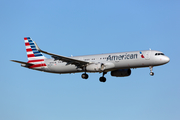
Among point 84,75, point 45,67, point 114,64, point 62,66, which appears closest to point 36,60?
point 45,67

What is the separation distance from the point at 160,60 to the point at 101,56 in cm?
1178

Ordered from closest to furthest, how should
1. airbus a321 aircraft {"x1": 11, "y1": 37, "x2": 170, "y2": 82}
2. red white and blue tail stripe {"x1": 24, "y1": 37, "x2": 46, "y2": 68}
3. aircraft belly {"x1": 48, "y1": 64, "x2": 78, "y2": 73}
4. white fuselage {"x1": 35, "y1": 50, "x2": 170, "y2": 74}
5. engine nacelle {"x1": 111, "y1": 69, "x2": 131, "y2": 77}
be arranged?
white fuselage {"x1": 35, "y1": 50, "x2": 170, "y2": 74}
airbus a321 aircraft {"x1": 11, "y1": 37, "x2": 170, "y2": 82}
aircraft belly {"x1": 48, "y1": 64, "x2": 78, "y2": 73}
engine nacelle {"x1": 111, "y1": 69, "x2": 131, "y2": 77}
red white and blue tail stripe {"x1": 24, "y1": 37, "x2": 46, "y2": 68}

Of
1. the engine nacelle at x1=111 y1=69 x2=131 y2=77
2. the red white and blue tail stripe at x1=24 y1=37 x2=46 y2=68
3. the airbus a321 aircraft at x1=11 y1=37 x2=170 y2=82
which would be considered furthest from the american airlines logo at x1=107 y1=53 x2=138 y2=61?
the red white and blue tail stripe at x1=24 y1=37 x2=46 y2=68

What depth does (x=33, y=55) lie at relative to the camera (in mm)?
71625

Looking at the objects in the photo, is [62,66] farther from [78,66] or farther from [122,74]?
[122,74]

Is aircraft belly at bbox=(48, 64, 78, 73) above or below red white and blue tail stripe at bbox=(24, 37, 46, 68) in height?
below

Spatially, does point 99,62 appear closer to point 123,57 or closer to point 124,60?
point 123,57

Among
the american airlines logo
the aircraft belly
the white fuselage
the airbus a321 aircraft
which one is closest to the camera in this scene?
the white fuselage

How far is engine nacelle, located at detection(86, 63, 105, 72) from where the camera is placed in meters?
61.4

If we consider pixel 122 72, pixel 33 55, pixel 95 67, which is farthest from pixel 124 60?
pixel 33 55

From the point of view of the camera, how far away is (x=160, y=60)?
5853cm

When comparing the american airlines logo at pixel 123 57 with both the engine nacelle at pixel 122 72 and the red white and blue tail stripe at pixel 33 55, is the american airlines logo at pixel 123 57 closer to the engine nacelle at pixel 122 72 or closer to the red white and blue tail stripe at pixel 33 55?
the engine nacelle at pixel 122 72

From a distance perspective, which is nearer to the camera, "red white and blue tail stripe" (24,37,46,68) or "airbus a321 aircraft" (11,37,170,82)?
"airbus a321 aircraft" (11,37,170,82)

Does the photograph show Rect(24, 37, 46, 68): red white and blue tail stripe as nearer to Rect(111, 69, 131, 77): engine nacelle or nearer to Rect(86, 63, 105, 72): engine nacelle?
Rect(86, 63, 105, 72): engine nacelle
